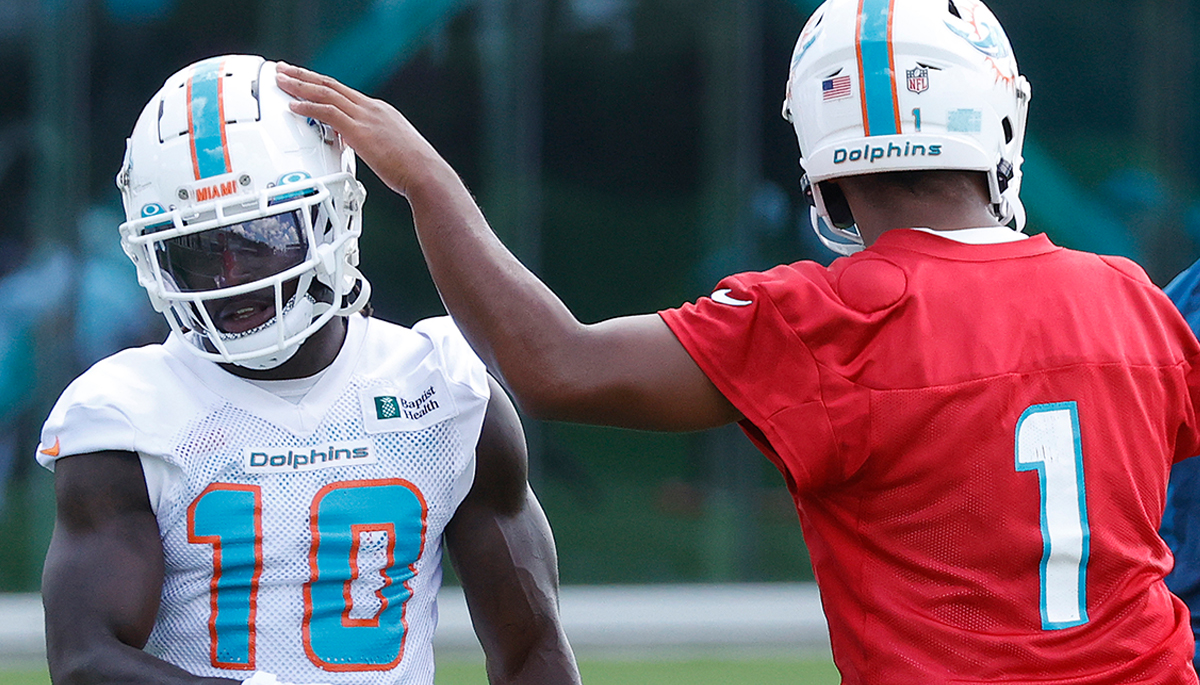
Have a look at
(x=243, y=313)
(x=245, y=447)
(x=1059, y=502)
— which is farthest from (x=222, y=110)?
(x=1059, y=502)

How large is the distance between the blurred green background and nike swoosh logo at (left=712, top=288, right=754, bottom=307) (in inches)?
223

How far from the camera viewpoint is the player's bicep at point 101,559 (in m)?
2.31

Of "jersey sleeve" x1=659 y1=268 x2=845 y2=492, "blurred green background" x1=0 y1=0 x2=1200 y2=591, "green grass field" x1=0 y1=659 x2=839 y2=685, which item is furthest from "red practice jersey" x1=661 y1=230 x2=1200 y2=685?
"blurred green background" x1=0 y1=0 x2=1200 y2=591

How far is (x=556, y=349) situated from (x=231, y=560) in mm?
740

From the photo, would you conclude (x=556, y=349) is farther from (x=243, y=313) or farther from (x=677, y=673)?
(x=677, y=673)

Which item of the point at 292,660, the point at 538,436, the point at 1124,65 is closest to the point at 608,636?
the point at 538,436

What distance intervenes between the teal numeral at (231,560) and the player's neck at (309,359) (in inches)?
8.3

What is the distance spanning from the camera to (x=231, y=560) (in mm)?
2416

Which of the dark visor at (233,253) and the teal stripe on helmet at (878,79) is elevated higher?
the teal stripe on helmet at (878,79)

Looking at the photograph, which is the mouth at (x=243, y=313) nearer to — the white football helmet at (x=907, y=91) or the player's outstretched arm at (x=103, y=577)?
the player's outstretched arm at (x=103, y=577)

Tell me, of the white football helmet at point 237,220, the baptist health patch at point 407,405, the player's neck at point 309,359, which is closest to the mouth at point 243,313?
the white football helmet at point 237,220

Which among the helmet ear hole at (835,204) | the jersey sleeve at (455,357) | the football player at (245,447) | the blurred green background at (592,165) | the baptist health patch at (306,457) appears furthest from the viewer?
the blurred green background at (592,165)

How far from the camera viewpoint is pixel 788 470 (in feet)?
6.63

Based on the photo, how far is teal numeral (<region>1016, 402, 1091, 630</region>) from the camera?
199cm
